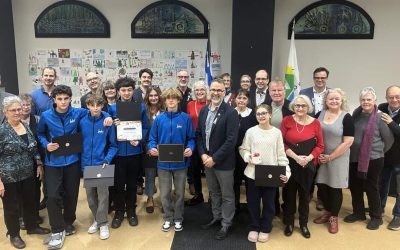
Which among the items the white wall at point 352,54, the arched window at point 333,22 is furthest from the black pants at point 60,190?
the arched window at point 333,22

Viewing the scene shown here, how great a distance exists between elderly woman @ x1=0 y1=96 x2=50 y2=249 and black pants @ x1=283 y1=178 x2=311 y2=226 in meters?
2.41

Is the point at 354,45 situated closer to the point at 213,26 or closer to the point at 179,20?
the point at 213,26

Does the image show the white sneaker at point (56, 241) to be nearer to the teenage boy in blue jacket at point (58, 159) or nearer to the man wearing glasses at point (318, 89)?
the teenage boy in blue jacket at point (58, 159)

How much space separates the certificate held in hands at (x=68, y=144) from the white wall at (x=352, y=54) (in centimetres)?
340

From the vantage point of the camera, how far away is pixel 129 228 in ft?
11.0

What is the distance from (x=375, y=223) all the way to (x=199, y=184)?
1932 millimetres

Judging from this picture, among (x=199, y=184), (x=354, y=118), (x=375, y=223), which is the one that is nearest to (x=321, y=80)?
(x=354, y=118)

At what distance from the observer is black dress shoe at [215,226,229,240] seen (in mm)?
3125

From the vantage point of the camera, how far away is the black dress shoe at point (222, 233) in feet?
10.3

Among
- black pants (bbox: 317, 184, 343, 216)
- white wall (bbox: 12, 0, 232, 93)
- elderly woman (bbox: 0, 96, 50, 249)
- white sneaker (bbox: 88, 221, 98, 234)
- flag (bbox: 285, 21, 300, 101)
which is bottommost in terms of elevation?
white sneaker (bbox: 88, 221, 98, 234)

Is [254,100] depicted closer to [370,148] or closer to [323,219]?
[370,148]

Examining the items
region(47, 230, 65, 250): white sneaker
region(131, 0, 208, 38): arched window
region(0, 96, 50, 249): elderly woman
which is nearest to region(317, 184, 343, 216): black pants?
region(47, 230, 65, 250): white sneaker

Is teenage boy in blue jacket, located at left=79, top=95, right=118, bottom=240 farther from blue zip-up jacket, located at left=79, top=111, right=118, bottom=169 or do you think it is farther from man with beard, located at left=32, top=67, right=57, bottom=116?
man with beard, located at left=32, top=67, right=57, bottom=116

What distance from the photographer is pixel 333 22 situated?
16.8 ft
